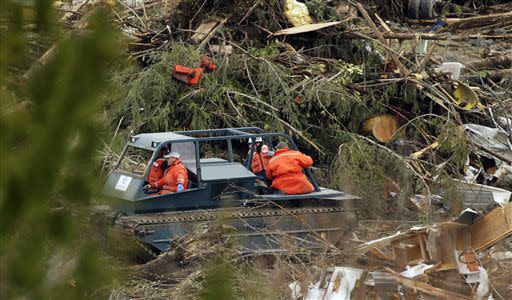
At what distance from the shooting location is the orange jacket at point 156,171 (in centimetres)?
912

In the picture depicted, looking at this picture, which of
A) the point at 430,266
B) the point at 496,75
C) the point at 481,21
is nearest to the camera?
the point at 430,266

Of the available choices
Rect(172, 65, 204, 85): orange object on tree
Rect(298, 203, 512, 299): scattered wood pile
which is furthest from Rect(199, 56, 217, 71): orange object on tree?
Rect(298, 203, 512, 299): scattered wood pile

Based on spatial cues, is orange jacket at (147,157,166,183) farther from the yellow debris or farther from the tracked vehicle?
the yellow debris

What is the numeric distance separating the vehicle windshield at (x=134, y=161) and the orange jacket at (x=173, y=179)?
0.31 meters

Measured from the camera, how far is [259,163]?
10.1m

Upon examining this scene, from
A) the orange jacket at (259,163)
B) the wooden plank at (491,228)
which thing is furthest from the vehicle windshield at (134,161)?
the wooden plank at (491,228)

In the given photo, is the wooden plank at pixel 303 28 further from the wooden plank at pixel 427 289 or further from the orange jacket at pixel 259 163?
the wooden plank at pixel 427 289

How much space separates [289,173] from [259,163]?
1.74 feet

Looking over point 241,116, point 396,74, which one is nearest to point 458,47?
point 396,74

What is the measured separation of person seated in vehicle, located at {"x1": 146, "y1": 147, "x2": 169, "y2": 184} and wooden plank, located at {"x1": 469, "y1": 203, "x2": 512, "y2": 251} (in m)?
3.25

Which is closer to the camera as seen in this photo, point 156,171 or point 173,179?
point 173,179

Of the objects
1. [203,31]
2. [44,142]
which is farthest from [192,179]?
[44,142]

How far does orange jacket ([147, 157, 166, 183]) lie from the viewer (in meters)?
9.12

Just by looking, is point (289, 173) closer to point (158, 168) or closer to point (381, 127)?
point (158, 168)
